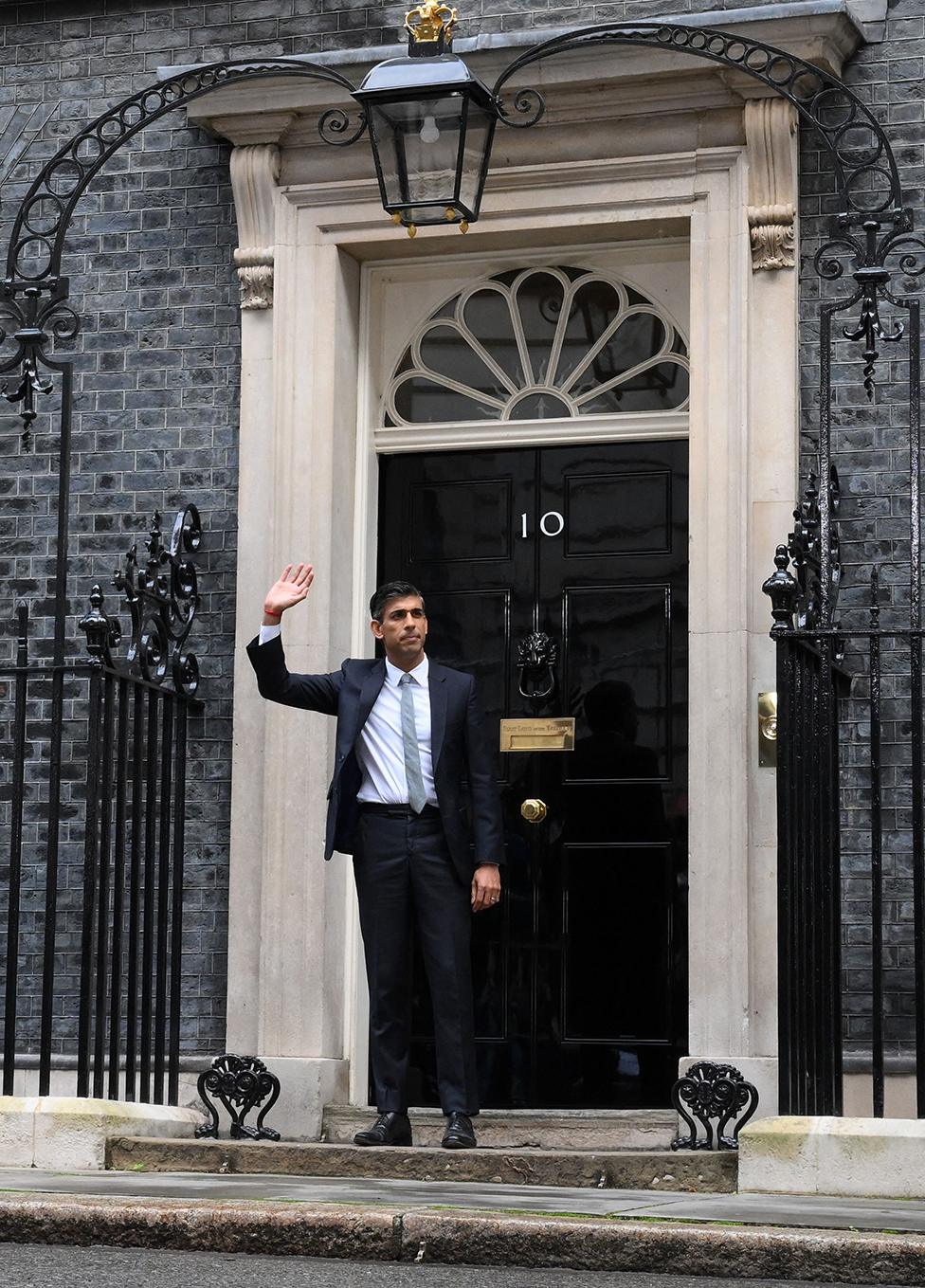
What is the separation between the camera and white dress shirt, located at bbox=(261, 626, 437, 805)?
25.8 feet

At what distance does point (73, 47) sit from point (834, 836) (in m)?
5.00

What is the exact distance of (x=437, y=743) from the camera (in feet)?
25.7

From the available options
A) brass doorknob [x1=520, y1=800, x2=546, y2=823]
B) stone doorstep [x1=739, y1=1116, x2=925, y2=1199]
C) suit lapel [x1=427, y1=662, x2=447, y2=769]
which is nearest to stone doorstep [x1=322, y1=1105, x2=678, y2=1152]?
brass doorknob [x1=520, y1=800, x2=546, y2=823]

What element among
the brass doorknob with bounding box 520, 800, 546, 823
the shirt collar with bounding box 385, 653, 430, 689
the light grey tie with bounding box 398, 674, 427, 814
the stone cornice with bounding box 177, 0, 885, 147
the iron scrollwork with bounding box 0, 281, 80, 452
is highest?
the stone cornice with bounding box 177, 0, 885, 147

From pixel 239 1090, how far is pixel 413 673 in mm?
1770

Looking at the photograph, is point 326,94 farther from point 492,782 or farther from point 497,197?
point 492,782

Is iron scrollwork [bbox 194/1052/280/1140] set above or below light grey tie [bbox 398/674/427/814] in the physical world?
below

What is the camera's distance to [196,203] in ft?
31.6

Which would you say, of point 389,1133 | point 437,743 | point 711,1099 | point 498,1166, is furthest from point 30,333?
point 711,1099

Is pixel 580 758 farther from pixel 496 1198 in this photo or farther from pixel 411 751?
pixel 496 1198

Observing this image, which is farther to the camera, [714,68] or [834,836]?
[714,68]

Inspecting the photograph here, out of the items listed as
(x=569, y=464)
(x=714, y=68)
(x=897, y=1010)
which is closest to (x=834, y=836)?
(x=897, y=1010)

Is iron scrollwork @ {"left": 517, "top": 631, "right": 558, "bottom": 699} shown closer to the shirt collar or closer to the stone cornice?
the shirt collar

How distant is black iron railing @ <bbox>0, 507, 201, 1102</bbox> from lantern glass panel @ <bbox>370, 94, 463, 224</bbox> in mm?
1756
